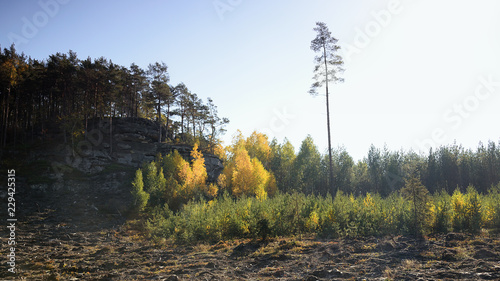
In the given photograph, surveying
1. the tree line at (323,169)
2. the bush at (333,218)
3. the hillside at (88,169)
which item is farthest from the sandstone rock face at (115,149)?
the bush at (333,218)

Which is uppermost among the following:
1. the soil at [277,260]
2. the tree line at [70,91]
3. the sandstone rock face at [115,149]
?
the tree line at [70,91]

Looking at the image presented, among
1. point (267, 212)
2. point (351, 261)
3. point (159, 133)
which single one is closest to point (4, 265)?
point (267, 212)

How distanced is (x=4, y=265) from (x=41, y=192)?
74.8 feet

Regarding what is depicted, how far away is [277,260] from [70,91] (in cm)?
5218

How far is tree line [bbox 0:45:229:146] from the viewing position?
43.2 metres

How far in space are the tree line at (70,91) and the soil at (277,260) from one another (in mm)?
33691

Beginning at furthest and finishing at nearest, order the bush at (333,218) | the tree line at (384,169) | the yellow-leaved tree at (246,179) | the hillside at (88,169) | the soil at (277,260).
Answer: the tree line at (384,169) < the yellow-leaved tree at (246,179) < the hillside at (88,169) < the bush at (333,218) < the soil at (277,260)

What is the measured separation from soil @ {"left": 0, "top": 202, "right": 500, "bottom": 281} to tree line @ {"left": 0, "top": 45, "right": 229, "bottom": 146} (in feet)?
111

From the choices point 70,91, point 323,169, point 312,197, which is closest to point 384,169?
point 323,169

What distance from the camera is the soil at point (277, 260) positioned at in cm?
915

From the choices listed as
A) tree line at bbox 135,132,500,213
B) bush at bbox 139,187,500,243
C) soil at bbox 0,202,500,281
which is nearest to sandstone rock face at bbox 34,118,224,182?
tree line at bbox 135,132,500,213

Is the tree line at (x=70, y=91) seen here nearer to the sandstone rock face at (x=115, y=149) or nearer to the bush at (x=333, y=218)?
the sandstone rock face at (x=115, y=149)

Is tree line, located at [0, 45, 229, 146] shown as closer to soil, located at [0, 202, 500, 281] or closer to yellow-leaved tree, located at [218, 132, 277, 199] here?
yellow-leaved tree, located at [218, 132, 277, 199]

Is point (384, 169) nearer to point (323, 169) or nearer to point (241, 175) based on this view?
point (323, 169)
